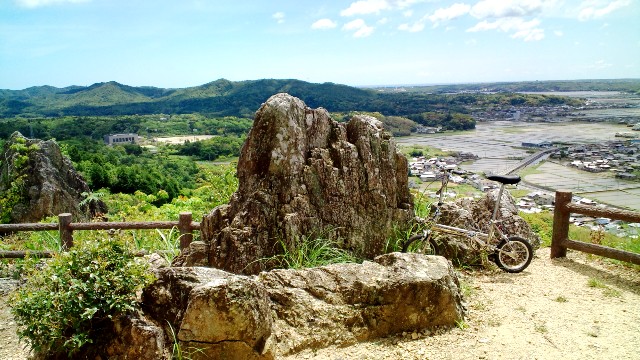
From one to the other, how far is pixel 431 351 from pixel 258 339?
1.73 meters

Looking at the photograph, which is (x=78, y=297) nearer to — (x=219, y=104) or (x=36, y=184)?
(x=36, y=184)

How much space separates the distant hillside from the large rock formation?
195 feet

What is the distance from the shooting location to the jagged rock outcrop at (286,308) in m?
3.74

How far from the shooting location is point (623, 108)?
52.9m

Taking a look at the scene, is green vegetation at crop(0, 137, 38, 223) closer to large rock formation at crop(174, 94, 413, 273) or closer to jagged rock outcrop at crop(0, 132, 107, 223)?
jagged rock outcrop at crop(0, 132, 107, 223)

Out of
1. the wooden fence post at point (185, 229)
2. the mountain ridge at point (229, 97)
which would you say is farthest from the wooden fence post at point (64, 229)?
the mountain ridge at point (229, 97)

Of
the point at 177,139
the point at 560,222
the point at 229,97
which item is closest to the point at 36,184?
the point at 560,222

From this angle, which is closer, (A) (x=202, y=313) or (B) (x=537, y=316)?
(A) (x=202, y=313)

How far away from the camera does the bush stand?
11.7 feet

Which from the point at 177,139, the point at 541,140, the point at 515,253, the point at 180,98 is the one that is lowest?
the point at 177,139

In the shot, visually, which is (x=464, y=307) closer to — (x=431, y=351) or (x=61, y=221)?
(x=431, y=351)

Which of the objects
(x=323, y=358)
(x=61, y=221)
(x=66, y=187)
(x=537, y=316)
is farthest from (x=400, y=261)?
(x=66, y=187)

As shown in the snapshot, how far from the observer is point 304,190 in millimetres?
5875

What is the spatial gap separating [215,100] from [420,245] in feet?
380
